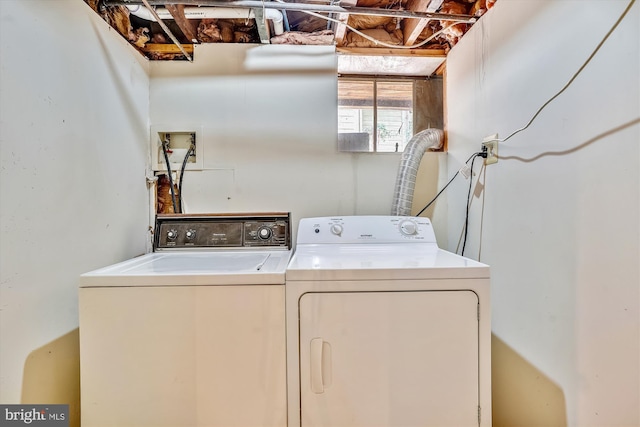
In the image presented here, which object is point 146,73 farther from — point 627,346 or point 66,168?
point 627,346

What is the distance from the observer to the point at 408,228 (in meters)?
1.51

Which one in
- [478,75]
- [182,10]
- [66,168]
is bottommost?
[66,168]

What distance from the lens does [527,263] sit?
1126 millimetres

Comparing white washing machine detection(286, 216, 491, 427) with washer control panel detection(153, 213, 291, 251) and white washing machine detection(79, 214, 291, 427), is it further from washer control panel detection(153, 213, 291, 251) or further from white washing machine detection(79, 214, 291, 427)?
washer control panel detection(153, 213, 291, 251)

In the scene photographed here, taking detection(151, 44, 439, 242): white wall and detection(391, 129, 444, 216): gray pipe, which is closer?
detection(391, 129, 444, 216): gray pipe

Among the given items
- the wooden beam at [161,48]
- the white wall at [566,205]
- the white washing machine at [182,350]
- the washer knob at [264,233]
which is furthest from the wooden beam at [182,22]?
the white wall at [566,205]

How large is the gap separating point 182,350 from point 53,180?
33.1 inches

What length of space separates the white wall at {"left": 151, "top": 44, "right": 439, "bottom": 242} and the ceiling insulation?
3.2 inches

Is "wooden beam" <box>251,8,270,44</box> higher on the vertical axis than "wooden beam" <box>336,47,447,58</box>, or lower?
higher

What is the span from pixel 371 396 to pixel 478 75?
162cm

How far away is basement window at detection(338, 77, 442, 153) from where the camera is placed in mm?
2117

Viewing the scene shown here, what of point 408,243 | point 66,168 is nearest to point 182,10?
point 66,168

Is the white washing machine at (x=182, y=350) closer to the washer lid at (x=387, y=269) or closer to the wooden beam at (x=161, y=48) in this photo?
the washer lid at (x=387, y=269)

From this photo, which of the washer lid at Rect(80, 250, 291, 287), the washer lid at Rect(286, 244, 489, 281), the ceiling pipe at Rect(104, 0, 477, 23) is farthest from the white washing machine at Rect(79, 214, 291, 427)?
the ceiling pipe at Rect(104, 0, 477, 23)
